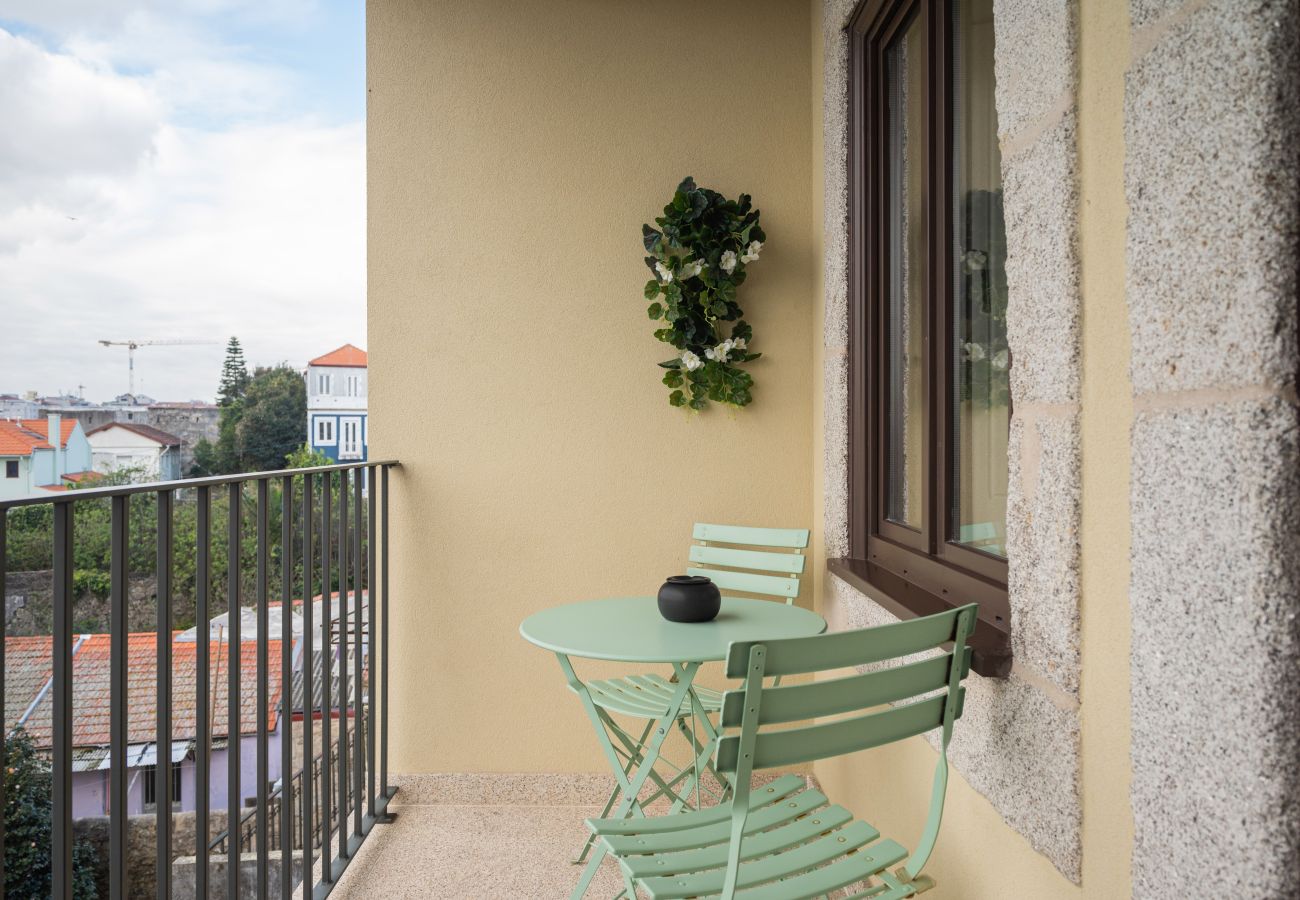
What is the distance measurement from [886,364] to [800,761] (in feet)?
4.96

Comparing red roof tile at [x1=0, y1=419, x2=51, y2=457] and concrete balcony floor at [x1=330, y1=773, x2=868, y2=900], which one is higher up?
red roof tile at [x1=0, y1=419, x2=51, y2=457]

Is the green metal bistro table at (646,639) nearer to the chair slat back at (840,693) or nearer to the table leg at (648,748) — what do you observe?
the table leg at (648,748)

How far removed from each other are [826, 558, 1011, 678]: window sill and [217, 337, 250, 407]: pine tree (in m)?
9.07

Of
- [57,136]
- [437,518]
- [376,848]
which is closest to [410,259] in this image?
[437,518]

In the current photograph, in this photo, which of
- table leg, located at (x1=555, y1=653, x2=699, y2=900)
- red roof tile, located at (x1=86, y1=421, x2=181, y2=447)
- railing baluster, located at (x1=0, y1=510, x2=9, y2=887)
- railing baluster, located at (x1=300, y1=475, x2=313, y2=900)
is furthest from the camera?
red roof tile, located at (x1=86, y1=421, x2=181, y2=447)

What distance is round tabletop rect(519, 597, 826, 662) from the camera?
1.77 m

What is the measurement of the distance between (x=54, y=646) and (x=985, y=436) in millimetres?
1680

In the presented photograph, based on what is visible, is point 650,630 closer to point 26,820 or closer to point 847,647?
point 847,647

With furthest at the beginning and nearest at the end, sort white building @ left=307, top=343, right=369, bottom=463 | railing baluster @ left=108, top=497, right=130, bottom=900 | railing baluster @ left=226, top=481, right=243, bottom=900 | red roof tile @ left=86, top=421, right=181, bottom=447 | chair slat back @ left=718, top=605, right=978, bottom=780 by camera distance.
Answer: red roof tile @ left=86, top=421, right=181, bottom=447 < white building @ left=307, top=343, right=369, bottom=463 < railing baluster @ left=226, top=481, right=243, bottom=900 < railing baluster @ left=108, top=497, right=130, bottom=900 < chair slat back @ left=718, top=605, right=978, bottom=780

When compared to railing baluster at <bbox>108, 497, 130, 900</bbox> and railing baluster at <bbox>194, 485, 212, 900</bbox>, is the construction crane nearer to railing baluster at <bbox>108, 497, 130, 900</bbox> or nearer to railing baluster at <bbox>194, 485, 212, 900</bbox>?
railing baluster at <bbox>194, 485, 212, 900</bbox>

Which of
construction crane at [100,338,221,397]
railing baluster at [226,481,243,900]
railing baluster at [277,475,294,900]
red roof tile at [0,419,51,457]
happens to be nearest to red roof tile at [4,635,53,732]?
railing baluster at [226,481,243,900]

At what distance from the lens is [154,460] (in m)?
4.26

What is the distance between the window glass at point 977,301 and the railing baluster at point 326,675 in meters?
1.73

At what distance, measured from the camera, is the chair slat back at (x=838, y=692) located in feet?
3.83
